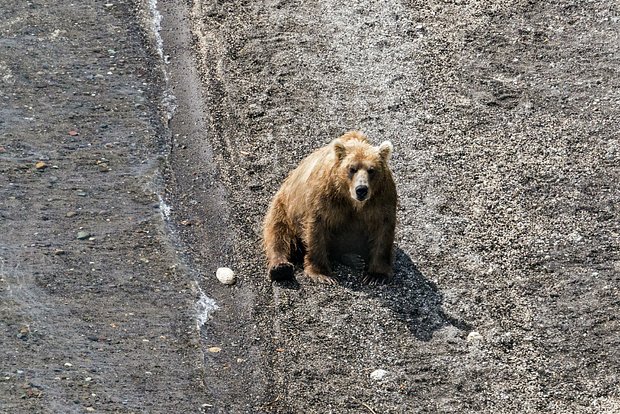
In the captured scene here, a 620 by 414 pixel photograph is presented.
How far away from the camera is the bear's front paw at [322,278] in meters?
8.80

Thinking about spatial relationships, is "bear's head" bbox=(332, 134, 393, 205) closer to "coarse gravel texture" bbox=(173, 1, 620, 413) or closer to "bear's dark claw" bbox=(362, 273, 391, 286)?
"bear's dark claw" bbox=(362, 273, 391, 286)

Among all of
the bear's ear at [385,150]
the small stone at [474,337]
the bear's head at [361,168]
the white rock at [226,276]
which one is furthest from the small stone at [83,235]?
the small stone at [474,337]

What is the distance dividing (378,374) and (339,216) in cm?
155

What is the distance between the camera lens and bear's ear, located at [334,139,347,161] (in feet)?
28.4

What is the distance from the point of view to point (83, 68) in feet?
39.3

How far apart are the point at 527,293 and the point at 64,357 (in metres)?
3.61

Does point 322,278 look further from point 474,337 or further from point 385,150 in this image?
point 474,337

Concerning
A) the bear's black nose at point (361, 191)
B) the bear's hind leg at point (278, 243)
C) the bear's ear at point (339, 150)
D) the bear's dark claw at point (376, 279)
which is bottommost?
the bear's dark claw at point (376, 279)

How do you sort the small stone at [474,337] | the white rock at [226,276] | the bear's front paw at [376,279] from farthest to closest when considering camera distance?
the white rock at [226,276] → the bear's front paw at [376,279] → the small stone at [474,337]

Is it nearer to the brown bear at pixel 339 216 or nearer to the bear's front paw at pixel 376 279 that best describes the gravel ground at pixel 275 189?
the bear's front paw at pixel 376 279

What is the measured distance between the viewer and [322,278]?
883cm

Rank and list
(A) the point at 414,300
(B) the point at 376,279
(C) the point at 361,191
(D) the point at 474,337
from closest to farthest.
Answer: (D) the point at 474,337 < (C) the point at 361,191 < (A) the point at 414,300 < (B) the point at 376,279

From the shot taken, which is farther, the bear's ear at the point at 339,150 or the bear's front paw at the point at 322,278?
the bear's front paw at the point at 322,278

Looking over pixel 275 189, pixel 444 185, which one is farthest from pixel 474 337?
pixel 275 189
